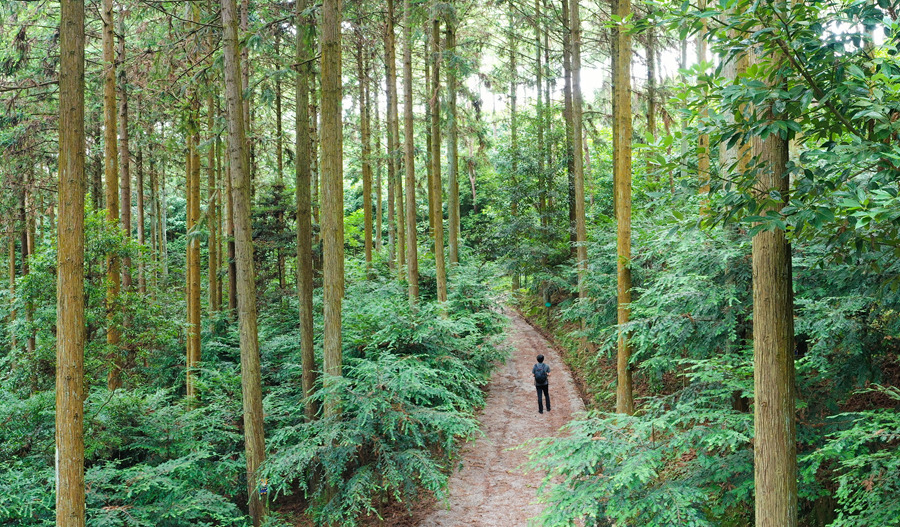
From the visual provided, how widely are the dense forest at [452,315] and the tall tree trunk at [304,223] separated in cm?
6

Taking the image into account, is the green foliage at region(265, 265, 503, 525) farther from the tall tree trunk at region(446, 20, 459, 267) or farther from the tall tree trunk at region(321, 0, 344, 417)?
the tall tree trunk at region(446, 20, 459, 267)

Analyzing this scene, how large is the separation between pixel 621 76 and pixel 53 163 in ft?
53.0

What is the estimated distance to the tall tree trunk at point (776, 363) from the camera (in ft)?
14.5

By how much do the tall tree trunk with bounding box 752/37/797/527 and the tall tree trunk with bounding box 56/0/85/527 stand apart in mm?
6375

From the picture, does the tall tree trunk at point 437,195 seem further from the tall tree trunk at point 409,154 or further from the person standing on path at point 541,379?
the person standing on path at point 541,379

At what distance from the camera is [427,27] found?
14.7 m

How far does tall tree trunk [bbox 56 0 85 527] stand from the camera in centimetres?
524

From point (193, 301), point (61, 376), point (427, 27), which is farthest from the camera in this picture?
point (427, 27)

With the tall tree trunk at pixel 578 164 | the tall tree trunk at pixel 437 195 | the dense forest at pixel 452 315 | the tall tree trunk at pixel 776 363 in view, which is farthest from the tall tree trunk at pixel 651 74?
the tall tree trunk at pixel 776 363

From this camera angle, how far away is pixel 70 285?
5297 mm

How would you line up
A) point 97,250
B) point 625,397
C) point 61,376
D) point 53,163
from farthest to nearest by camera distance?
point 53,163
point 625,397
point 97,250
point 61,376

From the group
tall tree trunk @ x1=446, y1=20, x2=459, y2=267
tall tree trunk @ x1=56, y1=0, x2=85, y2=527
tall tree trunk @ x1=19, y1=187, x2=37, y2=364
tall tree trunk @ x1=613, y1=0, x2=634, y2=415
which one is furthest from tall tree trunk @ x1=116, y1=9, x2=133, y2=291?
tall tree trunk @ x1=613, y1=0, x2=634, y2=415

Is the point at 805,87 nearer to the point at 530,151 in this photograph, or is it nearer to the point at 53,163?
the point at 530,151

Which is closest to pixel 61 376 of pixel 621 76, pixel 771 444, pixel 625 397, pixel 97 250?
pixel 97 250
